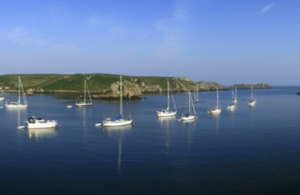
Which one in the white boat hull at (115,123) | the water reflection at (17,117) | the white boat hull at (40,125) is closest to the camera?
the white boat hull at (40,125)

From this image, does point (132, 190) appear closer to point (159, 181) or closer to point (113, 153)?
point (159, 181)

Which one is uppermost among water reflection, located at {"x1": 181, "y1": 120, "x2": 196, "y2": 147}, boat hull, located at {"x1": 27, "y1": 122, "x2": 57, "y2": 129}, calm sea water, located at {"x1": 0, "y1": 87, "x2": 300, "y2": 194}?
boat hull, located at {"x1": 27, "y1": 122, "x2": 57, "y2": 129}

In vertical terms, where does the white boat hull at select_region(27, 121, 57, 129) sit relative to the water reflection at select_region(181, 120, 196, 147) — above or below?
above

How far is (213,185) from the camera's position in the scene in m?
24.4

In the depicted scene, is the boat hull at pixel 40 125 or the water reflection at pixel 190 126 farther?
the boat hull at pixel 40 125

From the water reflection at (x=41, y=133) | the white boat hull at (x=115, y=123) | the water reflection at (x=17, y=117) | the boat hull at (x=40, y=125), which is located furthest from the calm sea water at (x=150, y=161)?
the water reflection at (x=17, y=117)

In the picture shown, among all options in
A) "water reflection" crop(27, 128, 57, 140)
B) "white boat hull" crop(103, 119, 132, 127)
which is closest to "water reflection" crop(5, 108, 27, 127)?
"water reflection" crop(27, 128, 57, 140)

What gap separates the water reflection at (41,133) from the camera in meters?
45.8

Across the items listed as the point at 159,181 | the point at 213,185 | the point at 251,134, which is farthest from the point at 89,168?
the point at 251,134

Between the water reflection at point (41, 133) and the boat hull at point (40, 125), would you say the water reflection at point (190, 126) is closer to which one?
the water reflection at point (41, 133)

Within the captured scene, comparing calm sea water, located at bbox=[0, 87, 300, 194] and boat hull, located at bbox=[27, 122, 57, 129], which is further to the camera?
boat hull, located at bbox=[27, 122, 57, 129]

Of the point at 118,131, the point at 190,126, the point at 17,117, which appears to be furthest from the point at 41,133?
the point at 190,126

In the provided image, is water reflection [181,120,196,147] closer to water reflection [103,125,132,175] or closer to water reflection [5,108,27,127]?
water reflection [103,125,132,175]

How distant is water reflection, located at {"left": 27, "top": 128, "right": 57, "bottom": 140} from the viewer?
150 feet
